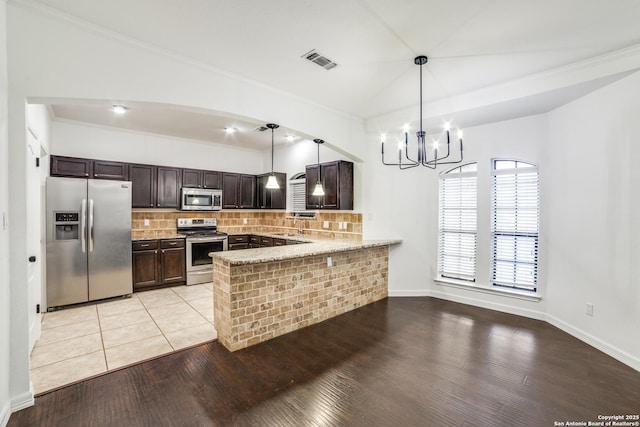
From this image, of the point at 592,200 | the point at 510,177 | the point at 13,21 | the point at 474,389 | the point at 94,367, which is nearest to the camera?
the point at 13,21

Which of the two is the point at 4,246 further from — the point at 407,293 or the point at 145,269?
the point at 407,293

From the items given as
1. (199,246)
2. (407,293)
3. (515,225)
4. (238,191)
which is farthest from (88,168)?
(515,225)

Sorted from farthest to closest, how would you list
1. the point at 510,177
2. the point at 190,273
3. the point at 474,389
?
the point at 190,273 < the point at 510,177 < the point at 474,389

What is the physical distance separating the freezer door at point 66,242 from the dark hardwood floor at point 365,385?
2.41 metres

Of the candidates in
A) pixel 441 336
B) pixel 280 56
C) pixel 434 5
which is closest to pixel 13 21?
pixel 280 56

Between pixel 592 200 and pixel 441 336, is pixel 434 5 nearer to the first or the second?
pixel 592 200

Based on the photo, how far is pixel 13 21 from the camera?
6.59 ft

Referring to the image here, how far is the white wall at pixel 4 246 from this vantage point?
1.91 m

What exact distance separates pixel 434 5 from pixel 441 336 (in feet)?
10.5

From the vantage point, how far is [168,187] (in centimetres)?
546

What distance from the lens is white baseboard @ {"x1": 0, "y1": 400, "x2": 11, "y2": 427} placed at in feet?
6.25

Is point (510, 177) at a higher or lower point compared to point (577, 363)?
higher

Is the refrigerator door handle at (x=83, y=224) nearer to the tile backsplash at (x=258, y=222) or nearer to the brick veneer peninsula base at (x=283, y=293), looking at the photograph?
the tile backsplash at (x=258, y=222)

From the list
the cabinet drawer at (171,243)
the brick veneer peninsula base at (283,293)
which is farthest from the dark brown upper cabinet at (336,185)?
the cabinet drawer at (171,243)
